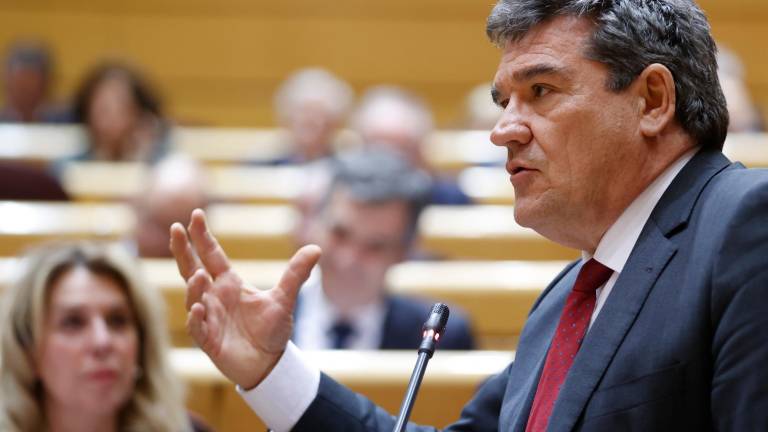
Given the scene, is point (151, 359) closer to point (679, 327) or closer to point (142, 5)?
point (679, 327)

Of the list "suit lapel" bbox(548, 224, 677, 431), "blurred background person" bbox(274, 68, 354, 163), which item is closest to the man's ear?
"suit lapel" bbox(548, 224, 677, 431)

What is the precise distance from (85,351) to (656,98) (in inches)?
63.8

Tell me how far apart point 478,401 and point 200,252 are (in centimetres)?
41

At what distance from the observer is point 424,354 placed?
4.67 ft

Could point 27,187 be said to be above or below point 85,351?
above

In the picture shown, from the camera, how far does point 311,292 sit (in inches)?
130

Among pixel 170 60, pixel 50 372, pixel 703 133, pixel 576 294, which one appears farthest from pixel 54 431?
pixel 170 60

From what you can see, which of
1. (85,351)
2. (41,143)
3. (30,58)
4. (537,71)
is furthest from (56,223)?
(537,71)

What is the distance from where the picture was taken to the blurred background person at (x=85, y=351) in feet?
8.54

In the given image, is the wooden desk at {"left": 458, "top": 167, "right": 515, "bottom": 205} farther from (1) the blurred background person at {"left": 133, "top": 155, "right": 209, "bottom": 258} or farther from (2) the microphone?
(2) the microphone

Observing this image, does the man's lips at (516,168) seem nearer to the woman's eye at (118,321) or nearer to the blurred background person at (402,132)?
the woman's eye at (118,321)

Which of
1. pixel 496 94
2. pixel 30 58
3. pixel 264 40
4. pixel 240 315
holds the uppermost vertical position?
pixel 264 40

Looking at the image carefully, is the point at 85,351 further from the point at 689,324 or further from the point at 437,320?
→ the point at 689,324

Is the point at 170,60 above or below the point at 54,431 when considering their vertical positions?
above
